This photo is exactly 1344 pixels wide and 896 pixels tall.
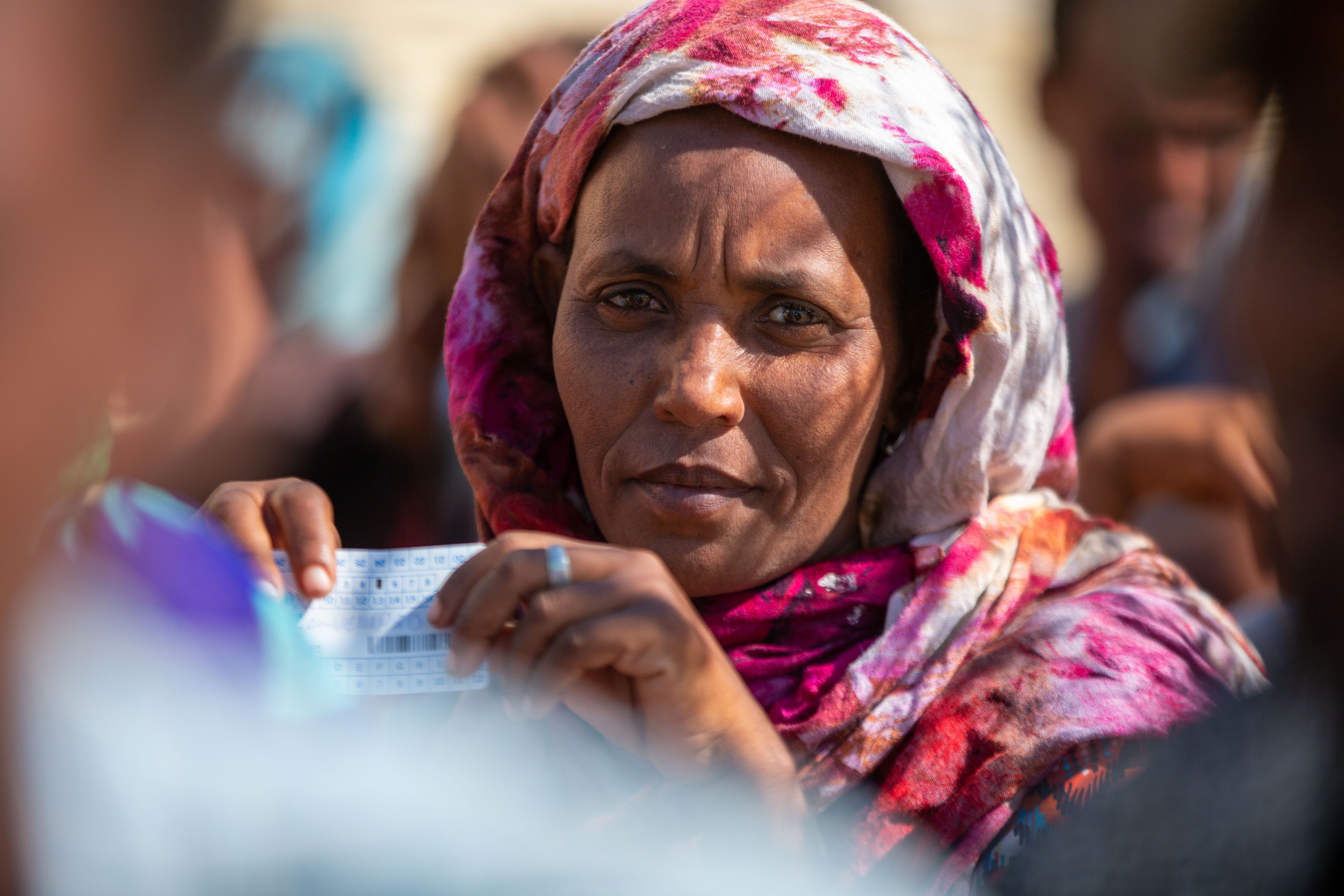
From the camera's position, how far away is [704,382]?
209 centimetres

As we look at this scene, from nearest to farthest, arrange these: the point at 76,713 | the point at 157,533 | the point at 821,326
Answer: the point at 76,713 < the point at 157,533 < the point at 821,326

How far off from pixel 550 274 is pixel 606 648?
3.54ft

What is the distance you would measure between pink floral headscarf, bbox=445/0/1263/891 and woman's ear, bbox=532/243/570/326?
51 mm

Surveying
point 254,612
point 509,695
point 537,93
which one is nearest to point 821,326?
point 509,695

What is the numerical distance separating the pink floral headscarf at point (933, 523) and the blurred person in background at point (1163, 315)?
113 centimetres

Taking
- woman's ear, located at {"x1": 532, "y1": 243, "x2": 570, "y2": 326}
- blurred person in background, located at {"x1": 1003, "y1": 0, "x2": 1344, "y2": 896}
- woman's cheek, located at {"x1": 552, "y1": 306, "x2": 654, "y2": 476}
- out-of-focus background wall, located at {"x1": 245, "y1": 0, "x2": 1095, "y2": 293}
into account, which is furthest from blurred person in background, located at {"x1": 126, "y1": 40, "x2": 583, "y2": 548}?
blurred person in background, located at {"x1": 1003, "y1": 0, "x2": 1344, "y2": 896}

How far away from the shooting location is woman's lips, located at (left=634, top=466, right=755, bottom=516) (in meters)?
2.14

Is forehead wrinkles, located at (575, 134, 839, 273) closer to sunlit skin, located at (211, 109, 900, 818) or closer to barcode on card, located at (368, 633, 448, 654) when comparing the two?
sunlit skin, located at (211, 109, 900, 818)

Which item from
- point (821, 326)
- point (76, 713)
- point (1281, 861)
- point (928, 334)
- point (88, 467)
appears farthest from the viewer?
point (928, 334)

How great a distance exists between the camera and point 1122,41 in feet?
15.7

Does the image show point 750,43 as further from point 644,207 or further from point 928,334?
point 928,334

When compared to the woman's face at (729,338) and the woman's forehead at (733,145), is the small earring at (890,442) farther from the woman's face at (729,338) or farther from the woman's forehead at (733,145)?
the woman's forehead at (733,145)

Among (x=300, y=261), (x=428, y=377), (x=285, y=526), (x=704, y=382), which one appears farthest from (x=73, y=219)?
(x=300, y=261)

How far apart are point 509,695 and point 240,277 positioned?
3.46 m
